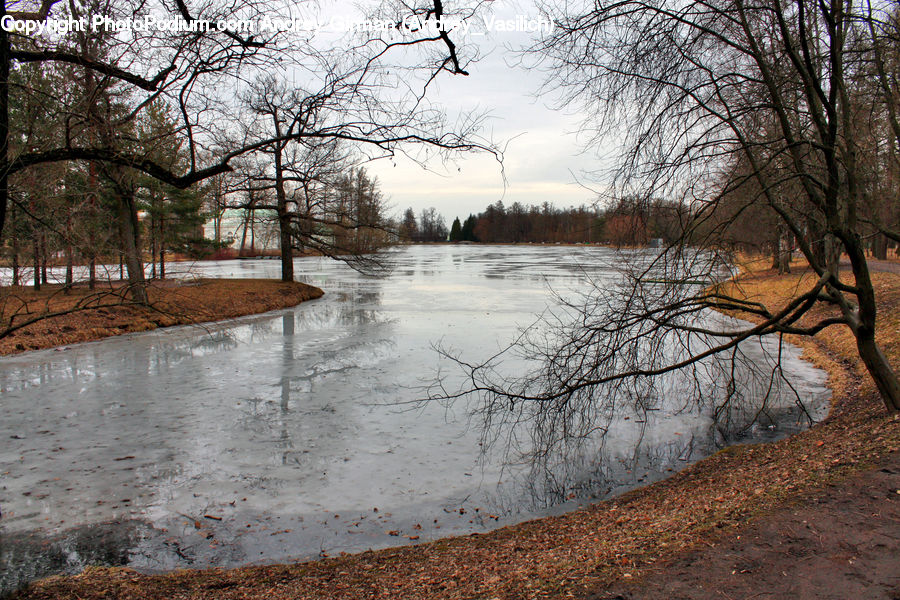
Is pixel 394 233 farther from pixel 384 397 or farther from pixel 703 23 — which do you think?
pixel 703 23

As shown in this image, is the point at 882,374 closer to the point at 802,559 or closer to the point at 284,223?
the point at 802,559

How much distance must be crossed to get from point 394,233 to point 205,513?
1601 centimetres

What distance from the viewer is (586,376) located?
6203 mm

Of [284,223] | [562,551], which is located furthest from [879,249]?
[562,551]

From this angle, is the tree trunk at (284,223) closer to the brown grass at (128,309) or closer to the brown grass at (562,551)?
the brown grass at (128,309)

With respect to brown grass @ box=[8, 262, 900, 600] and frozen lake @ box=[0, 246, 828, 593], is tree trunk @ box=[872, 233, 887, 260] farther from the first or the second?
brown grass @ box=[8, 262, 900, 600]

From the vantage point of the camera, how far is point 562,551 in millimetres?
4023

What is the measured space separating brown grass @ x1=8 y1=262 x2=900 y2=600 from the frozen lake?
418 millimetres

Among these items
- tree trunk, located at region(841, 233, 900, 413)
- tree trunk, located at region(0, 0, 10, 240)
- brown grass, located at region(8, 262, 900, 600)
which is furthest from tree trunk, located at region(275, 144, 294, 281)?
brown grass, located at region(8, 262, 900, 600)

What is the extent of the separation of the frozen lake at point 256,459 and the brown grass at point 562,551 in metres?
0.42

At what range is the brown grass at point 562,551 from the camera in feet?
11.7

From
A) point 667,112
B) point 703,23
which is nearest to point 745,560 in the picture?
point 667,112

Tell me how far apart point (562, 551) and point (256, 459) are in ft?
12.3

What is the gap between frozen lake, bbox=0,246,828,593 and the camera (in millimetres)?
4789
